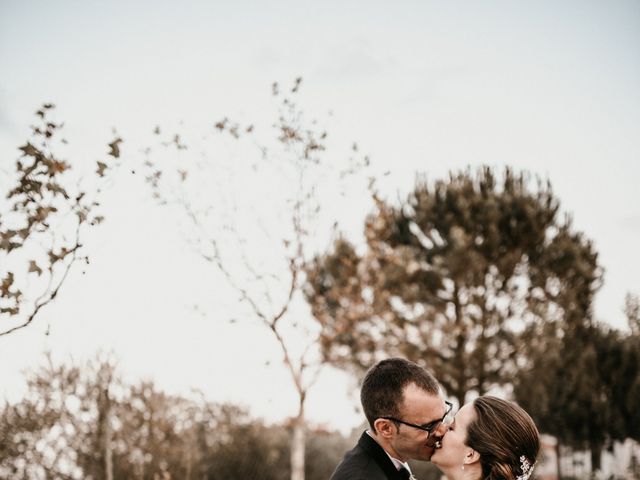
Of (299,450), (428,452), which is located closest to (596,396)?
(299,450)

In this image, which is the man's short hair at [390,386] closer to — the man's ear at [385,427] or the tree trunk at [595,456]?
the man's ear at [385,427]

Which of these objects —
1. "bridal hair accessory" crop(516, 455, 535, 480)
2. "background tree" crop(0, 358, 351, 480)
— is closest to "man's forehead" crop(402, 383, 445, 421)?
"bridal hair accessory" crop(516, 455, 535, 480)

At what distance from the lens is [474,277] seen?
58.7 feet

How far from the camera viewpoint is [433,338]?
57.6ft

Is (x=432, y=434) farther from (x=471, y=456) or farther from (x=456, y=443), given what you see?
(x=471, y=456)

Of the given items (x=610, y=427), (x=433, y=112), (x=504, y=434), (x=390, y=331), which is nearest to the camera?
(x=504, y=434)

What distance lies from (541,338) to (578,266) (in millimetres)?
2717

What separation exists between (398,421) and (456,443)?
0.39 m

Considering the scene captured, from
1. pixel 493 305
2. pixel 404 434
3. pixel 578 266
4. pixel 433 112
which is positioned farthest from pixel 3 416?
pixel 578 266

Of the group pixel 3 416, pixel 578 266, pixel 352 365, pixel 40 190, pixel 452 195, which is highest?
pixel 452 195

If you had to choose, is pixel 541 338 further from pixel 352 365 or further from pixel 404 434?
pixel 404 434

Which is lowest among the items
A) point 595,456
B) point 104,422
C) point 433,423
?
point 433,423

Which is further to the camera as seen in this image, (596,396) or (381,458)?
(596,396)

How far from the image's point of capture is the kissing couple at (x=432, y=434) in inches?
135
